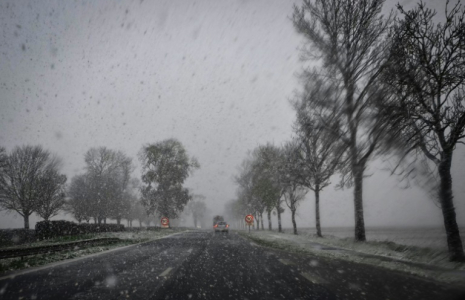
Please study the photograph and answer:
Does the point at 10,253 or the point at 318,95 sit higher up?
the point at 318,95

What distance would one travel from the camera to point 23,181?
34.5 m

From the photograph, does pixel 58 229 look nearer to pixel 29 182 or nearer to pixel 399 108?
pixel 29 182

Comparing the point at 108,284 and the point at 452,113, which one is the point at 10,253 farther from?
the point at 452,113

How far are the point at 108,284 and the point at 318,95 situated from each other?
8478mm

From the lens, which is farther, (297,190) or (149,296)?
(297,190)

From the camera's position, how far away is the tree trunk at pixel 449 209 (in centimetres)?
860

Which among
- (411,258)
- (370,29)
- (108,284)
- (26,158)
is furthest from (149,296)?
(26,158)

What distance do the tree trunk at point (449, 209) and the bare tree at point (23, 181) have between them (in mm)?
41270

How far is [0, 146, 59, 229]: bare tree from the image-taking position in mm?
33469

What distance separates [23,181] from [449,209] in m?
42.4

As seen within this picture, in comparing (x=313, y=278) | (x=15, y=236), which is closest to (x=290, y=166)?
(x=313, y=278)

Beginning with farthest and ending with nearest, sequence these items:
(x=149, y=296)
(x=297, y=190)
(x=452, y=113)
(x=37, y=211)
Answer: (x=37, y=211) → (x=297, y=190) → (x=452, y=113) → (x=149, y=296)

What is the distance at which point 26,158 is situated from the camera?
35.2 metres

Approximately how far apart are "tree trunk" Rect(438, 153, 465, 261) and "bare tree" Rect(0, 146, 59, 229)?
41270 mm
